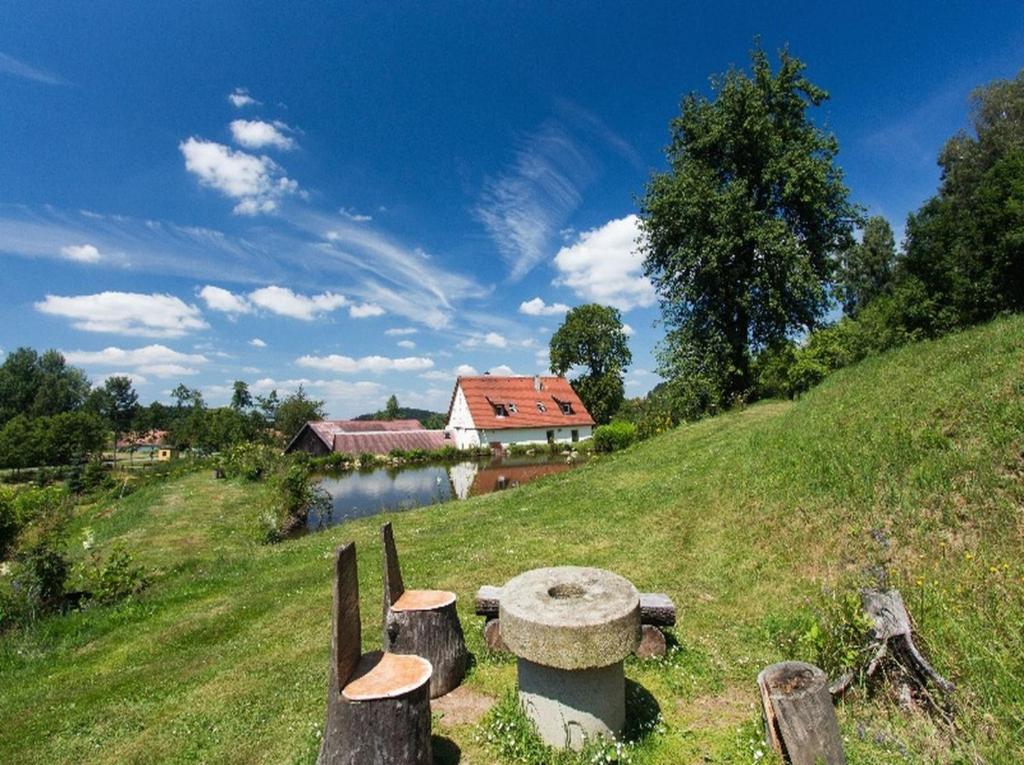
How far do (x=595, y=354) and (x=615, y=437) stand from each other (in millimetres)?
25291

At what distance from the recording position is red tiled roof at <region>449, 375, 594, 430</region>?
4512cm

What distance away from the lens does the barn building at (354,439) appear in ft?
143

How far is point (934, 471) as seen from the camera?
739 centimetres

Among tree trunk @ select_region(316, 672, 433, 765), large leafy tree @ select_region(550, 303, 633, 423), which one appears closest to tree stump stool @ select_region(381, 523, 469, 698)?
tree trunk @ select_region(316, 672, 433, 765)

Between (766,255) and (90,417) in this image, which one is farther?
(90,417)

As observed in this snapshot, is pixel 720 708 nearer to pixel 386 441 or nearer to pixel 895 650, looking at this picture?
pixel 895 650

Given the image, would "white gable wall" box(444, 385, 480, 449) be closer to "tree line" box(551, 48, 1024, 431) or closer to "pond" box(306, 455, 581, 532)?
"pond" box(306, 455, 581, 532)

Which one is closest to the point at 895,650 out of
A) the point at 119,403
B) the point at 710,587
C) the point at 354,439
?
the point at 710,587

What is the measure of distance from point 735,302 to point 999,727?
21.6 metres

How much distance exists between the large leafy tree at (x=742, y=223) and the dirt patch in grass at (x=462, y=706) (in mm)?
19934

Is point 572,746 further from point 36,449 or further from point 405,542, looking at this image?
point 36,449

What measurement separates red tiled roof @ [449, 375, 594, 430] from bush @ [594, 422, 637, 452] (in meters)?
13.1

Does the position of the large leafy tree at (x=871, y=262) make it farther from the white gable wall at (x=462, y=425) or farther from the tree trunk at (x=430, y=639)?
the tree trunk at (x=430, y=639)

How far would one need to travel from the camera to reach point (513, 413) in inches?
1827
